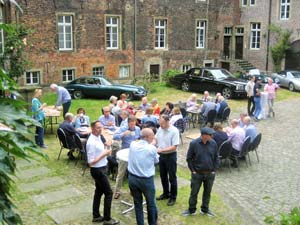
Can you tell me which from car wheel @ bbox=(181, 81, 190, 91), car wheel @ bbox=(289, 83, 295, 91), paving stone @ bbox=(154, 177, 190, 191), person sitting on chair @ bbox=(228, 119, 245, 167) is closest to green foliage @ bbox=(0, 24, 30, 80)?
paving stone @ bbox=(154, 177, 190, 191)

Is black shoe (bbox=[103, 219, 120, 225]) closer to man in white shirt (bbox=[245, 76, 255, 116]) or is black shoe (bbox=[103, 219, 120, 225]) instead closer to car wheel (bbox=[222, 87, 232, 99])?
man in white shirt (bbox=[245, 76, 255, 116])

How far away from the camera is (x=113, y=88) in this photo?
20.7 meters

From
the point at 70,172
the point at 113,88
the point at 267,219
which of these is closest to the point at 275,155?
the point at 267,219

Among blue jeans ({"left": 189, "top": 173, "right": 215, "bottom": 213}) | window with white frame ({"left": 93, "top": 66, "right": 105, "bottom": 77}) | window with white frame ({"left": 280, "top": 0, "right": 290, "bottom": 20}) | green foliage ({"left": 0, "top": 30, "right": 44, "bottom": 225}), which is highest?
window with white frame ({"left": 280, "top": 0, "right": 290, "bottom": 20})

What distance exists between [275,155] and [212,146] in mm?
5344

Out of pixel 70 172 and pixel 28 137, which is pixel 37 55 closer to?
pixel 70 172

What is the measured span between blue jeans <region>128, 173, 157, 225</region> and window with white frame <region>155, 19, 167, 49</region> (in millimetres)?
22677

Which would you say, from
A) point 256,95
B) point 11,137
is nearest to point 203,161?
point 11,137

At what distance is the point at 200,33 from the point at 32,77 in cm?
1354

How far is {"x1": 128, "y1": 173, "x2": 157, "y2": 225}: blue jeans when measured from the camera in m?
6.69

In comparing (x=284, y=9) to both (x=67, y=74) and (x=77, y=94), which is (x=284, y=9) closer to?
(x=67, y=74)

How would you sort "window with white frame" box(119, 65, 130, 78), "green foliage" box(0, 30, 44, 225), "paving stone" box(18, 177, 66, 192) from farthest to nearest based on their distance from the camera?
"window with white frame" box(119, 65, 130, 78), "paving stone" box(18, 177, 66, 192), "green foliage" box(0, 30, 44, 225)

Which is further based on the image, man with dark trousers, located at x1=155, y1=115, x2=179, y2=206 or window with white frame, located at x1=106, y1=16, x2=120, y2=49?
window with white frame, located at x1=106, y1=16, x2=120, y2=49

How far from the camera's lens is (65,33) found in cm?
2433
